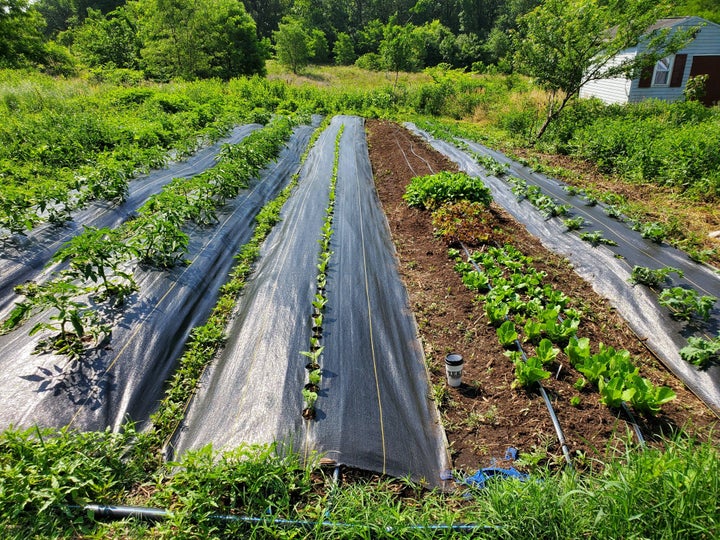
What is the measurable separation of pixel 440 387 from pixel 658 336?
261cm

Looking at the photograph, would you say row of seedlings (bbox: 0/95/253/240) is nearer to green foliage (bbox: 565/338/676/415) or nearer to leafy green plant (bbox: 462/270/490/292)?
leafy green plant (bbox: 462/270/490/292)

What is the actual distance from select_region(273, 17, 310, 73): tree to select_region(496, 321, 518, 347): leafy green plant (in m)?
31.3

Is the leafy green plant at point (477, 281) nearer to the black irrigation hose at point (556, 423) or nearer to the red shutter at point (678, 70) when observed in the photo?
A: the black irrigation hose at point (556, 423)

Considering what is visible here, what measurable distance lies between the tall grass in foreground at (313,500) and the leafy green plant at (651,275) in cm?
272

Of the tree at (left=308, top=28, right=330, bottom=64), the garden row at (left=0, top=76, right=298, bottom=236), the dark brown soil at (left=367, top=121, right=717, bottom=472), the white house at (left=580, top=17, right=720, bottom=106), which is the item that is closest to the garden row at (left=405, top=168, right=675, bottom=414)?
the dark brown soil at (left=367, top=121, right=717, bottom=472)

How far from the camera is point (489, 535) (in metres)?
2.04

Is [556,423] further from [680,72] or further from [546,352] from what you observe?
[680,72]

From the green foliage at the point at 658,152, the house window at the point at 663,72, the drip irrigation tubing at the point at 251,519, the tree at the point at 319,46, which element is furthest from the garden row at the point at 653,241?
the tree at the point at 319,46

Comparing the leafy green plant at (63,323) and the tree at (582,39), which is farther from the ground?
the tree at (582,39)

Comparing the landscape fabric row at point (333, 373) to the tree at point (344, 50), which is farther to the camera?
the tree at point (344, 50)

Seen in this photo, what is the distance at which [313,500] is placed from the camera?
7.80 ft

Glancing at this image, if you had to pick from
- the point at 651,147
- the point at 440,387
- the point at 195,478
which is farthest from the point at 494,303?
the point at 651,147

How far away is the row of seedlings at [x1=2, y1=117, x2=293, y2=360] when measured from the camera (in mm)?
3191

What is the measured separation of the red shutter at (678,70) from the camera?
15.8 metres
